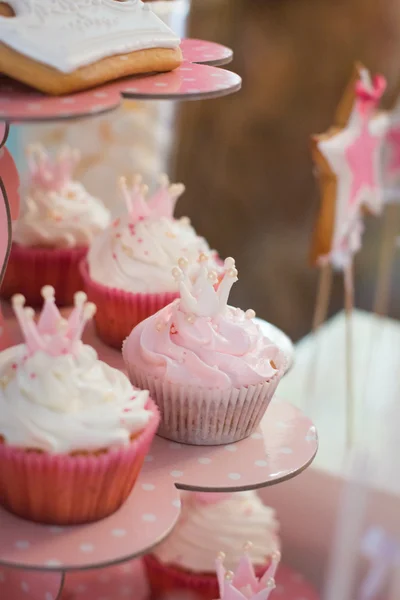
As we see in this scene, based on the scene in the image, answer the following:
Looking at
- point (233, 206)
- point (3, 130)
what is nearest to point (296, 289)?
point (233, 206)

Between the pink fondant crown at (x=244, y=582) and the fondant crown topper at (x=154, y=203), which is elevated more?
the fondant crown topper at (x=154, y=203)

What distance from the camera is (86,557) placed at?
742 mm

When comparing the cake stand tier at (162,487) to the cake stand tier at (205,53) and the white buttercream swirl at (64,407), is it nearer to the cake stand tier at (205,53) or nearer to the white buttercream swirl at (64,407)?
the white buttercream swirl at (64,407)

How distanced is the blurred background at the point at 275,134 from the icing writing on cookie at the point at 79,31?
2.24m

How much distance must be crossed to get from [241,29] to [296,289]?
1076mm

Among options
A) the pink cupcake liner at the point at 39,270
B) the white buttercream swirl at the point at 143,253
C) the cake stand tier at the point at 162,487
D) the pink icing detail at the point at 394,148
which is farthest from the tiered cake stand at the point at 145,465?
the pink icing detail at the point at 394,148

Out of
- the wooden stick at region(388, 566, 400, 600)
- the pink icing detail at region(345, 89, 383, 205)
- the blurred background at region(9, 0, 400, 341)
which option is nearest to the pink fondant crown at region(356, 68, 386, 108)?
the pink icing detail at region(345, 89, 383, 205)

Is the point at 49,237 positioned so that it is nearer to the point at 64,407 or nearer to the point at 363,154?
the point at 64,407

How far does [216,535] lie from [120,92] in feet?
2.30

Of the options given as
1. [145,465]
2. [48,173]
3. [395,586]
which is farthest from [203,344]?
[395,586]

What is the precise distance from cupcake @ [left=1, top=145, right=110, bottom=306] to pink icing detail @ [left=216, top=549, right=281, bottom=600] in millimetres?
512

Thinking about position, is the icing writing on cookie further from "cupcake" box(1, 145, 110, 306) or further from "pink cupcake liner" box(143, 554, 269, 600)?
"pink cupcake liner" box(143, 554, 269, 600)

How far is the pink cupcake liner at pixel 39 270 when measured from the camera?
125 cm

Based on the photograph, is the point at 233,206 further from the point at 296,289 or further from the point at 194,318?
the point at 194,318
